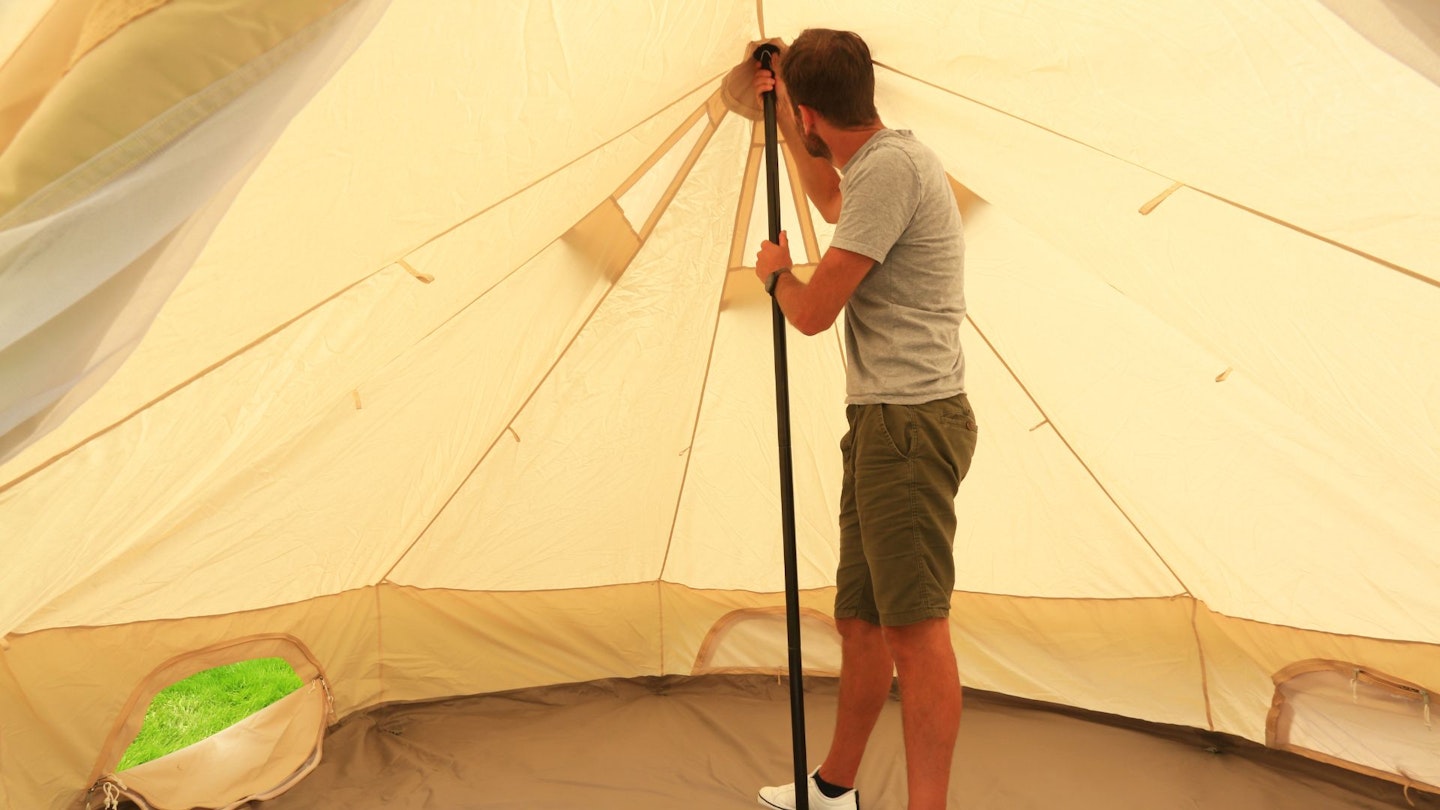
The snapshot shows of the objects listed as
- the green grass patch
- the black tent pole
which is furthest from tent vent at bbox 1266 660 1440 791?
the green grass patch

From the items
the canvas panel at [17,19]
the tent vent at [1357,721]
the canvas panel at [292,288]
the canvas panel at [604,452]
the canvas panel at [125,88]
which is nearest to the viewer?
the canvas panel at [125,88]

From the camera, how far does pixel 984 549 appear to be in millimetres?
3047

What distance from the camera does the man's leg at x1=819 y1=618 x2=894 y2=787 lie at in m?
2.07

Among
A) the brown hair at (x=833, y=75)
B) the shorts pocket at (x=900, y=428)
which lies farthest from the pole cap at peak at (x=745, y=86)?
the shorts pocket at (x=900, y=428)

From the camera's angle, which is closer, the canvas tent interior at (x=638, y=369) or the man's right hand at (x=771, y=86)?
the canvas tent interior at (x=638, y=369)

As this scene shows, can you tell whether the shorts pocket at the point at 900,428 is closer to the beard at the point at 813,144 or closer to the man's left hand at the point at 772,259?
the man's left hand at the point at 772,259

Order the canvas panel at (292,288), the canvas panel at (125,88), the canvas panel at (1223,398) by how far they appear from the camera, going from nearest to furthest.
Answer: the canvas panel at (125,88), the canvas panel at (292,288), the canvas panel at (1223,398)

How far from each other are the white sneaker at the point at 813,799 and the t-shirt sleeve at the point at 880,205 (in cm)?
107

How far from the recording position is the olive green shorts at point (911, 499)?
1790mm

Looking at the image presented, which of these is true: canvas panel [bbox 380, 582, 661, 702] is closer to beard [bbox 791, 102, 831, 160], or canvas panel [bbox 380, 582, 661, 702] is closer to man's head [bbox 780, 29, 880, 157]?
beard [bbox 791, 102, 831, 160]

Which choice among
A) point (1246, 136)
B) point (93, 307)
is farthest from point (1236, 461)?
point (93, 307)

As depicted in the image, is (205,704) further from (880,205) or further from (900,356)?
(880,205)

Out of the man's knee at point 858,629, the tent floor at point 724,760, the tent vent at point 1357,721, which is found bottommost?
the tent floor at point 724,760

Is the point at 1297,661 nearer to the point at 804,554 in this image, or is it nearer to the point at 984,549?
the point at 984,549
